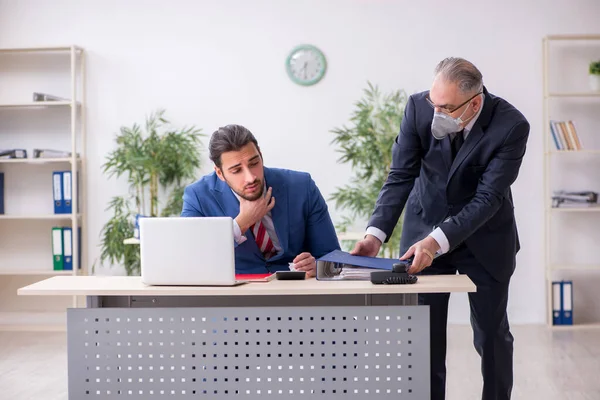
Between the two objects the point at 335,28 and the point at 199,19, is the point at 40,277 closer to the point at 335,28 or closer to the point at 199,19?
the point at 199,19

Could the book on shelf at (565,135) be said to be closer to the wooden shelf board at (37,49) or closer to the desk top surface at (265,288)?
the desk top surface at (265,288)

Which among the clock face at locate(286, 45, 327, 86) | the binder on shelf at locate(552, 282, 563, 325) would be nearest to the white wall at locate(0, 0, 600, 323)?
the clock face at locate(286, 45, 327, 86)

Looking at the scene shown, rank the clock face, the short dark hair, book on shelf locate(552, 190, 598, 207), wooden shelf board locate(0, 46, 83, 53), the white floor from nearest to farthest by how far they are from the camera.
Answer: the short dark hair, the white floor, book on shelf locate(552, 190, 598, 207), wooden shelf board locate(0, 46, 83, 53), the clock face

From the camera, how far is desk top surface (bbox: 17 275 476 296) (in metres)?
2.45

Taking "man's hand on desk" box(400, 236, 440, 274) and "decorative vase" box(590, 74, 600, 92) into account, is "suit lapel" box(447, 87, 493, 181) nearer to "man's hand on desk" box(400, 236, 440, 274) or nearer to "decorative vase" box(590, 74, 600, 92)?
"man's hand on desk" box(400, 236, 440, 274)

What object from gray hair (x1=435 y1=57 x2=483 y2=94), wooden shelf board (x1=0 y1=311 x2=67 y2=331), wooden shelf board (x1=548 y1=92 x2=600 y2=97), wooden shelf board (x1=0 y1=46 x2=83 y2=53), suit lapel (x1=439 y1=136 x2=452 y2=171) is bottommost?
wooden shelf board (x1=0 y1=311 x2=67 y2=331)

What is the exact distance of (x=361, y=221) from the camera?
605 cm

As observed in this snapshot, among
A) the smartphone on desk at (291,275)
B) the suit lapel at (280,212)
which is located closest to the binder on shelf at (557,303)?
the suit lapel at (280,212)

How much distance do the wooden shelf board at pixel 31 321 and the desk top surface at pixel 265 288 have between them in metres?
3.49

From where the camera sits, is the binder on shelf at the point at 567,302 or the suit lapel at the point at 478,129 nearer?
the suit lapel at the point at 478,129

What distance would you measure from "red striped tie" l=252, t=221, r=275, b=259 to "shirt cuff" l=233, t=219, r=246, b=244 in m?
0.08

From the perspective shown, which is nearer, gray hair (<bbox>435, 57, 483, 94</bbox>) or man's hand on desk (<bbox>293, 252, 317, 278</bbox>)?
gray hair (<bbox>435, 57, 483, 94</bbox>)

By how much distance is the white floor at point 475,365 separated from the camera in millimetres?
4105

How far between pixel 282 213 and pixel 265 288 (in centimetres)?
78
